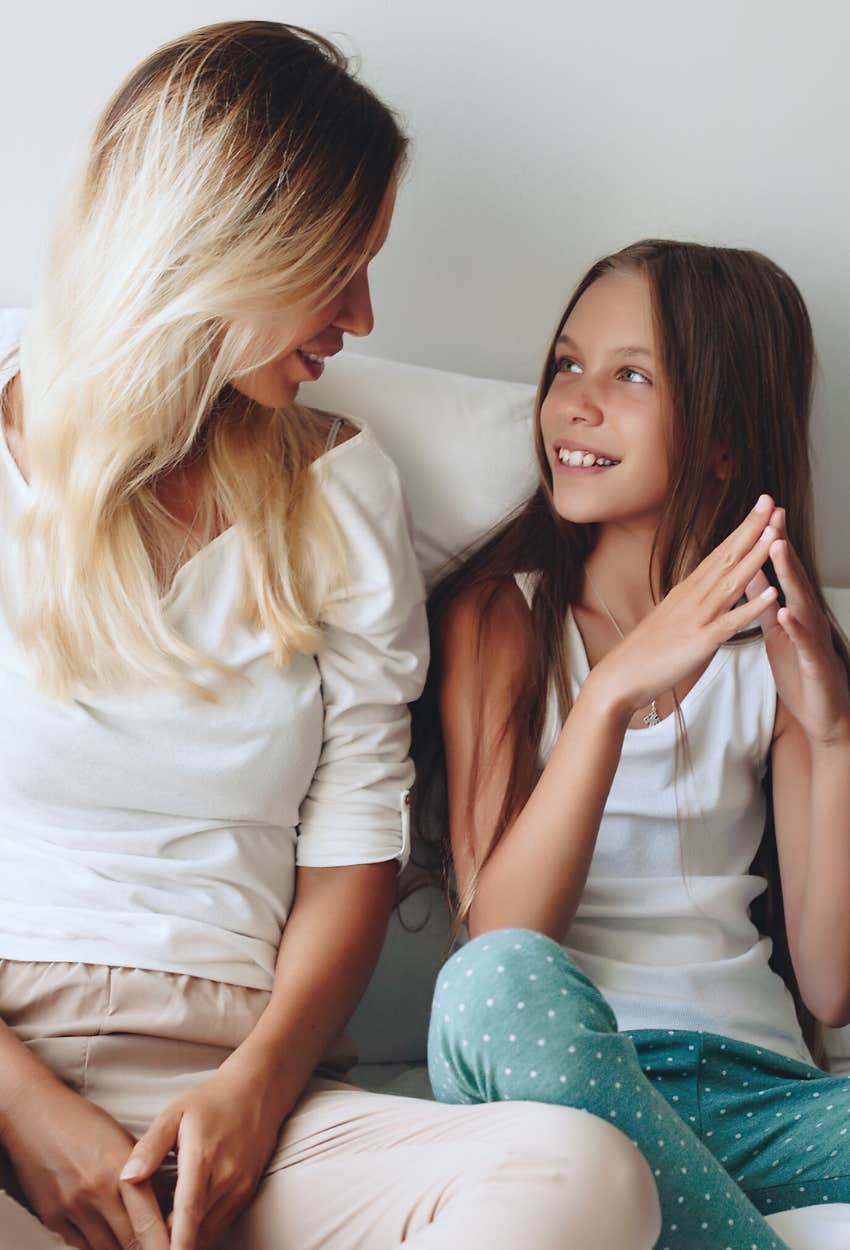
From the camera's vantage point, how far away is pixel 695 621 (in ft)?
3.91

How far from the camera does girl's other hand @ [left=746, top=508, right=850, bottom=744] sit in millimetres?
1199

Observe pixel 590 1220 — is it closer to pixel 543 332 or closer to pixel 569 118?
pixel 543 332

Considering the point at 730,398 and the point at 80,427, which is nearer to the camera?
the point at 80,427

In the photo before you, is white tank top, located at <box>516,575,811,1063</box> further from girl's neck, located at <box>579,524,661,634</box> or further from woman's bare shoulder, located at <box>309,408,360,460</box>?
woman's bare shoulder, located at <box>309,408,360,460</box>

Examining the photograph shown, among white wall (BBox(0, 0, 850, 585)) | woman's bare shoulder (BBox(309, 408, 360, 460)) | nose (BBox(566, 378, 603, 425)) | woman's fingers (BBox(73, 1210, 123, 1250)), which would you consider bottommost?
woman's fingers (BBox(73, 1210, 123, 1250))

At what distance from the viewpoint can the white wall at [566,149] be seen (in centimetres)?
148

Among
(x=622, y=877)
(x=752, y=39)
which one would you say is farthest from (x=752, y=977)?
(x=752, y=39)

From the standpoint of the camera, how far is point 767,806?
55.6 inches

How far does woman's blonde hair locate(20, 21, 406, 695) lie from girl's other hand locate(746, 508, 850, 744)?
1.39ft

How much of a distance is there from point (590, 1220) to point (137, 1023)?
410 mm

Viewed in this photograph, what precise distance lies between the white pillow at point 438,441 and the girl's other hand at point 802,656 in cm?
31

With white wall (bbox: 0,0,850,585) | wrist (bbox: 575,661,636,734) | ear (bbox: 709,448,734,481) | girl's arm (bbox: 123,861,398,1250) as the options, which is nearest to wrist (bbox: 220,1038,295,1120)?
girl's arm (bbox: 123,861,398,1250)

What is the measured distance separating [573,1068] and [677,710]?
50 centimetres

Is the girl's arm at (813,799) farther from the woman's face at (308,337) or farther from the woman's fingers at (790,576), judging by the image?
the woman's face at (308,337)
